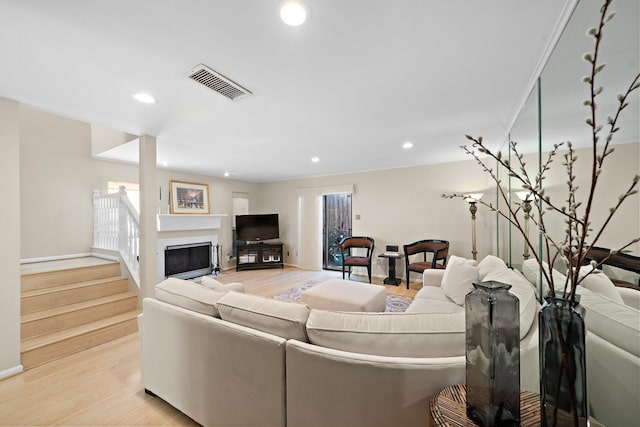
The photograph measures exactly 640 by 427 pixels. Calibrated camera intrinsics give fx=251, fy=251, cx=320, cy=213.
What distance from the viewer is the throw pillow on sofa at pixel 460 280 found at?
249 centimetres

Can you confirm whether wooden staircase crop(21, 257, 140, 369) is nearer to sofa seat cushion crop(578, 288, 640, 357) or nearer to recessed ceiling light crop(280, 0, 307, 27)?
recessed ceiling light crop(280, 0, 307, 27)

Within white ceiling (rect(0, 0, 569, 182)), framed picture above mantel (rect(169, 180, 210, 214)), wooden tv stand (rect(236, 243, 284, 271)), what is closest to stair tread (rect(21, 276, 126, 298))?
white ceiling (rect(0, 0, 569, 182))

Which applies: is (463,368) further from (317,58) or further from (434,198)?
(434,198)

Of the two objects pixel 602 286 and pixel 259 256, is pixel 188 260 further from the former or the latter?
pixel 602 286

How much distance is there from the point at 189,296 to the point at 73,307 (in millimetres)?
2153

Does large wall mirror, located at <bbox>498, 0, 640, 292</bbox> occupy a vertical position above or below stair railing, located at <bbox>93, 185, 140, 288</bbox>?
above

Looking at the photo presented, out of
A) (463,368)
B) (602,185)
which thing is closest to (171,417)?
(463,368)

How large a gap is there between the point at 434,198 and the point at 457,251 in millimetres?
1071

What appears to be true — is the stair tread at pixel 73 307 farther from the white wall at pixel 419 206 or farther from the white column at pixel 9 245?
the white wall at pixel 419 206

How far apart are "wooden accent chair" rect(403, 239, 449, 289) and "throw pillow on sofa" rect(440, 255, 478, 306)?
5.20 feet

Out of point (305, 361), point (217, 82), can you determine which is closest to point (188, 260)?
point (217, 82)

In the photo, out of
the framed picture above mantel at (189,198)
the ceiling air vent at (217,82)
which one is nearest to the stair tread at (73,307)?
the framed picture above mantel at (189,198)

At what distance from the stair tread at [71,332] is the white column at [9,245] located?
14 centimetres

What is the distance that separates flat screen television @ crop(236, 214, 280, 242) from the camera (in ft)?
20.6
